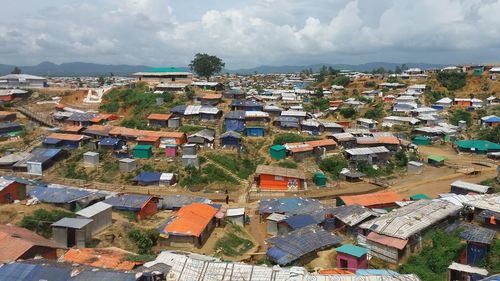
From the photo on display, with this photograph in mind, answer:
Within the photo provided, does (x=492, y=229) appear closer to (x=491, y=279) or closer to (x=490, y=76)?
(x=491, y=279)

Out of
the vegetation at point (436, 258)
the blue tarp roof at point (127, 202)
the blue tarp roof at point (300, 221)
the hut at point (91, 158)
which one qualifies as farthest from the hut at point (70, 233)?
the hut at point (91, 158)

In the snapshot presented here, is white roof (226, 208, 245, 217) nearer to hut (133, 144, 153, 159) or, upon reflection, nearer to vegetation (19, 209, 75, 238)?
vegetation (19, 209, 75, 238)

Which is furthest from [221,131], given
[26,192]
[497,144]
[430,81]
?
[430,81]

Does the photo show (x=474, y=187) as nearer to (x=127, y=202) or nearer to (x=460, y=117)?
(x=127, y=202)

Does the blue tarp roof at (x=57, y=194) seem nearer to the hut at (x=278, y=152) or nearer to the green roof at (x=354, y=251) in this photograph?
the green roof at (x=354, y=251)

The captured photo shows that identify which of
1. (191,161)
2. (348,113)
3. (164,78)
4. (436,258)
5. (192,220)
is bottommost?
(436,258)

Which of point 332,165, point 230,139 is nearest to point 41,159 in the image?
point 230,139
